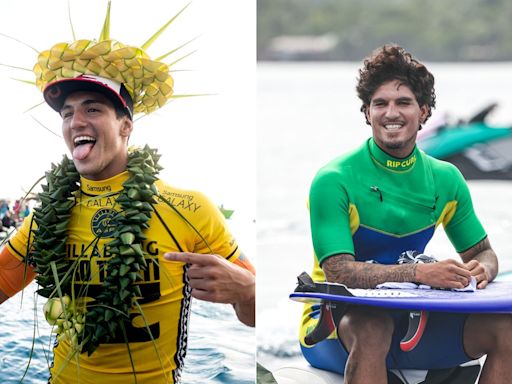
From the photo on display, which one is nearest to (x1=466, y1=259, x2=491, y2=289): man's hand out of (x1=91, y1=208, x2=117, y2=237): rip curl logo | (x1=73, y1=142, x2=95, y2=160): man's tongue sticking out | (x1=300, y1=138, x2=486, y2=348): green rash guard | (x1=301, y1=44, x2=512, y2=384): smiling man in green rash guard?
(x1=301, y1=44, x2=512, y2=384): smiling man in green rash guard

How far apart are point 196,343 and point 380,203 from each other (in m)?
0.80

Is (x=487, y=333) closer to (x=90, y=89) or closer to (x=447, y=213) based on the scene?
(x=447, y=213)

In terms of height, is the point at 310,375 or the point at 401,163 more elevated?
the point at 401,163

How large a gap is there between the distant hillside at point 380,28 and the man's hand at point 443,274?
8.17 m

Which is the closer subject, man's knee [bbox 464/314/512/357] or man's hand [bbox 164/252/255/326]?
man's knee [bbox 464/314/512/357]

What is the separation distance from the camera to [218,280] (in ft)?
10.3

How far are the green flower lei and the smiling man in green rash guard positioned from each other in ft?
1.85

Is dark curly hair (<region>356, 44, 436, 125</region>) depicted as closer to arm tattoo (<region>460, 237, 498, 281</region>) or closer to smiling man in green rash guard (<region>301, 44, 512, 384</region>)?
smiling man in green rash guard (<region>301, 44, 512, 384</region>)

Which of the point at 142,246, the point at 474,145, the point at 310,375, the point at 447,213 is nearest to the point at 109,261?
the point at 142,246

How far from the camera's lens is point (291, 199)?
4.09m

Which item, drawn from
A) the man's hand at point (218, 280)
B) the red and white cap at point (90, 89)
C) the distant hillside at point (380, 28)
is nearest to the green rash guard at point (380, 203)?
the man's hand at point (218, 280)

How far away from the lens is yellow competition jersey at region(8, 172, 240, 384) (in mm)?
3107

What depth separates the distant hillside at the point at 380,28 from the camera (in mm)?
14266

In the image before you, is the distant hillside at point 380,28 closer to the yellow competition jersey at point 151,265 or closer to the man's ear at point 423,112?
the man's ear at point 423,112
